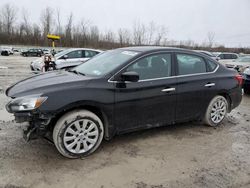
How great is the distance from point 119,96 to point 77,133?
84 cm

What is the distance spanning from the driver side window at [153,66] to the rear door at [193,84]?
0.74ft

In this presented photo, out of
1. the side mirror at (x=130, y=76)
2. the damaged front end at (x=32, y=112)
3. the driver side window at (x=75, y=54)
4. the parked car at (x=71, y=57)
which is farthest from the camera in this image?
the driver side window at (x=75, y=54)

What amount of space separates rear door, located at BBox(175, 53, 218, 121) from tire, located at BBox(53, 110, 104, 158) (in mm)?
1611

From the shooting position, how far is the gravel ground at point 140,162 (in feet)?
9.53

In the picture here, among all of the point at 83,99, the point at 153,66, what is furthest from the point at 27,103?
the point at 153,66

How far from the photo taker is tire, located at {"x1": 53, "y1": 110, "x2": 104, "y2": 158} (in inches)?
128

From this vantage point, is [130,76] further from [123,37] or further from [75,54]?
[123,37]

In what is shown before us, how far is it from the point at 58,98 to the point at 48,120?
326 mm

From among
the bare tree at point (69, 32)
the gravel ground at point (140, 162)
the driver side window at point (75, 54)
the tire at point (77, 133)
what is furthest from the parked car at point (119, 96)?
the bare tree at point (69, 32)

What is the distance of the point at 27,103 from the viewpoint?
3.10m

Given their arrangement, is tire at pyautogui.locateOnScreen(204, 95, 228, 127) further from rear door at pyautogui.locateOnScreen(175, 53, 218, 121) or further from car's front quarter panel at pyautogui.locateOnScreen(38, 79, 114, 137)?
Result: car's front quarter panel at pyautogui.locateOnScreen(38, 79, 114, 137)

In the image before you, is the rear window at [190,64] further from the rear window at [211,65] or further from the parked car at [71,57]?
the parked car at [71,57]

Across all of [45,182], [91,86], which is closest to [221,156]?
[91,86]

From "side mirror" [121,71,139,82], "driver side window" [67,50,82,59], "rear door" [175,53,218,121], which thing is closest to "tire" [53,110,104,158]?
"side mirror" [121,71,139,82]
